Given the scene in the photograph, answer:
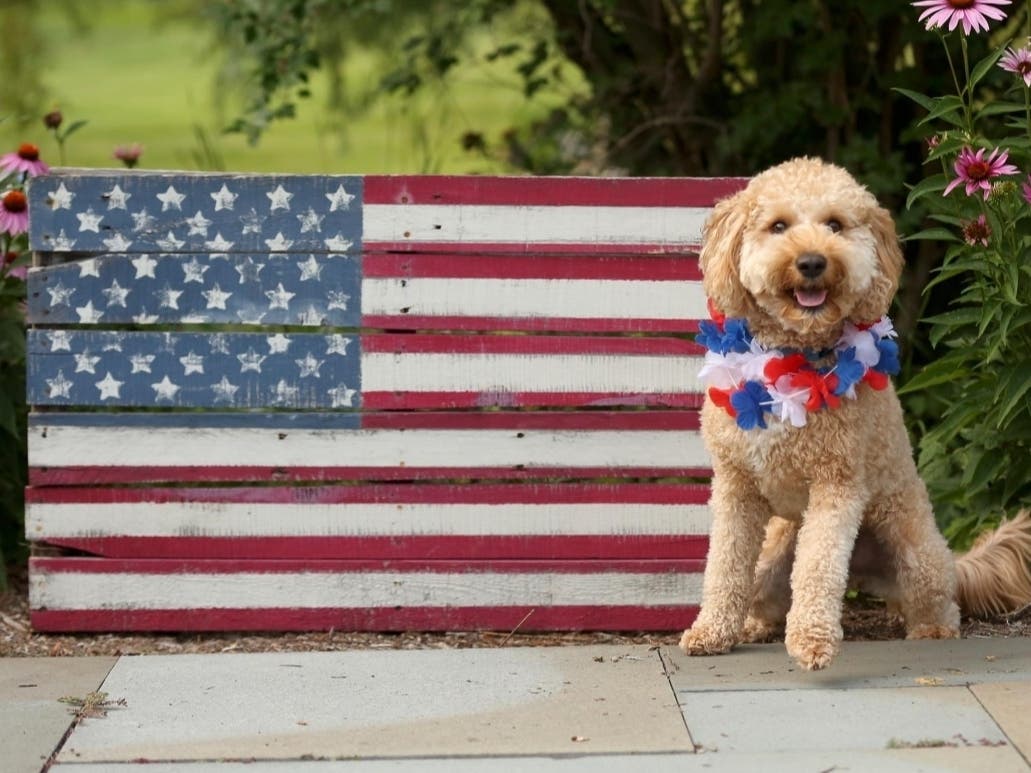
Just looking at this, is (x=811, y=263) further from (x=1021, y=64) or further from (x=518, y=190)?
(x=518, y=190)

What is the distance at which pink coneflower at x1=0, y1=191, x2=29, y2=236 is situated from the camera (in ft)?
17.2

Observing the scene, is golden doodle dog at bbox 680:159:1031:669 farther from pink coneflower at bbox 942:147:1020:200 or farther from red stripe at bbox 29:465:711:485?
red stripe at bbox 29:465:711:485

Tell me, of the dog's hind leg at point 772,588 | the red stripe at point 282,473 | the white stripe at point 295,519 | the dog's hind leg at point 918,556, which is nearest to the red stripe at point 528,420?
the red stripe at point 282,473

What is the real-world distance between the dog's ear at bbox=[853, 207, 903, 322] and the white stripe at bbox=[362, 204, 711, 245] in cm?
81

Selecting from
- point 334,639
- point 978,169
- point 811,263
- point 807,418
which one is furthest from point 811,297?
point 334,639

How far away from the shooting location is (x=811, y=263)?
4004 mm

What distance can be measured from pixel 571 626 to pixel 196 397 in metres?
1.38

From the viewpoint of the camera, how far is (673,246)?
4930mm

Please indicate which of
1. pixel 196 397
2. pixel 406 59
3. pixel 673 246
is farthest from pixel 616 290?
pixel 406 59

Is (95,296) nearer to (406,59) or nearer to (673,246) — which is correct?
(673,246)

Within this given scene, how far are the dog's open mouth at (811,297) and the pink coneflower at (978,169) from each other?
707 mm

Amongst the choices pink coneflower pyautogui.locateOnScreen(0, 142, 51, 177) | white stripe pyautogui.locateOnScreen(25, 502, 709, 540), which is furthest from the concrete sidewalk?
pink coneflower pyautogui.locateOnScreen(0, 142, 51, 177)

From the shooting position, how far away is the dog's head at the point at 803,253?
13.2ft

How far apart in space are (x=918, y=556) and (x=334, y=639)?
5.91 feet
